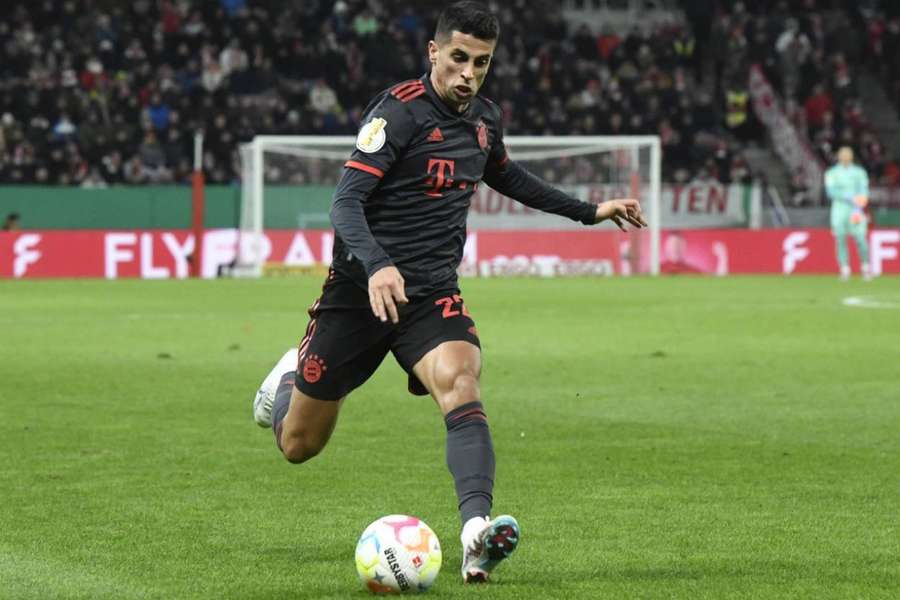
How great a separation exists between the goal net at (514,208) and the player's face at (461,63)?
24006 mm

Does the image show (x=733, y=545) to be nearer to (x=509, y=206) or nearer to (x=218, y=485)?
(x=218, y=485)

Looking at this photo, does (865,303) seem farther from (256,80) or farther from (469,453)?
(469,453)

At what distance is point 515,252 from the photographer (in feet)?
101

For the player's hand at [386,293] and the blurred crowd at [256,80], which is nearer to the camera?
the player's hand at [386,293]

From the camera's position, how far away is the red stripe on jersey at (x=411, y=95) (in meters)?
5.94

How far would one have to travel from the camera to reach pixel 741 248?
31.5 meters

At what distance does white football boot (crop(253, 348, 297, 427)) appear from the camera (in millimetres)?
7105

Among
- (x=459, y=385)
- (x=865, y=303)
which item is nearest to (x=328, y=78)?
(x=865, y=303)

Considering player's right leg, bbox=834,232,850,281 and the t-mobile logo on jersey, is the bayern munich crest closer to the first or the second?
the t-mobile logo on jersey

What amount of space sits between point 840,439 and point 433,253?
12.9ft

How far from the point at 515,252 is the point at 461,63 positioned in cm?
2488

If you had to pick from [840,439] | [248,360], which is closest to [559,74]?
[248,360]

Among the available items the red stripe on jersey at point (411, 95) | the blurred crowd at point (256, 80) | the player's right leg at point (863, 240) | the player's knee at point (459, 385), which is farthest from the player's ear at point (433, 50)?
the blurred crowd at point (256, 80)

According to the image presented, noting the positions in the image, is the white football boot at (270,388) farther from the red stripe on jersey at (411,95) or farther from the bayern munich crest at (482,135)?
the red stripe on jersey at (411,95)
